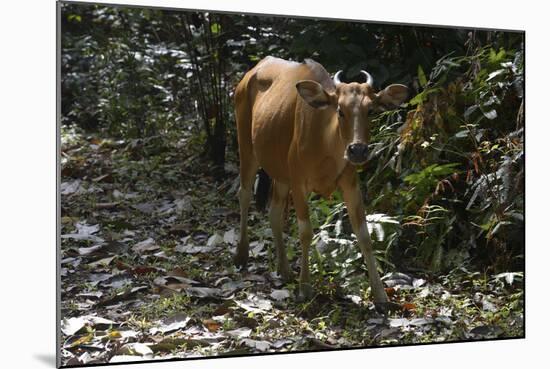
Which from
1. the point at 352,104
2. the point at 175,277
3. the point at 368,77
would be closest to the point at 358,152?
the point at 352,104

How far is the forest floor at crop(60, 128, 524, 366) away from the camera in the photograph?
484 centimetres

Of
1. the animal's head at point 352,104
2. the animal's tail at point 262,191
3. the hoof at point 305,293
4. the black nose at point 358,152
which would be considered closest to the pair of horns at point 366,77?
the animal's head at point 352,104

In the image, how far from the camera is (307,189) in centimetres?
532

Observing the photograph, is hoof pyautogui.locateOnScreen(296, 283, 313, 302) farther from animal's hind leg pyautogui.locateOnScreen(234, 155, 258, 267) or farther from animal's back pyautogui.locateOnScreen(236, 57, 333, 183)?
animal's back pyautogui.locateOnScreen(236, 57, 333, 183)

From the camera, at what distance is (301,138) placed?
208 inches

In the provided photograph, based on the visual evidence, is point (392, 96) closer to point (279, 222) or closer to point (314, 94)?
point (314, 94)

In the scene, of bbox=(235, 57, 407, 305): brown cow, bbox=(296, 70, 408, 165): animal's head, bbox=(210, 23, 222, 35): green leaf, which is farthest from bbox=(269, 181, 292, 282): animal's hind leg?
bbox=(210, 23, 222, 35): green leaf

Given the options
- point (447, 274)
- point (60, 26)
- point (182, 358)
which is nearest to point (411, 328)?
point (447, 274)

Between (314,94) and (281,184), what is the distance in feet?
1.78

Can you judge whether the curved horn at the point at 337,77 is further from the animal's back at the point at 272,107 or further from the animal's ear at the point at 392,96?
the animal's ear at the point at 392,96

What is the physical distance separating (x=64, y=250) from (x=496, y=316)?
2.60 m

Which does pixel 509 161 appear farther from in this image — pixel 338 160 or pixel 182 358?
pixel 182 358

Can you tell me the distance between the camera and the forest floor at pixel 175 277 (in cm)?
484

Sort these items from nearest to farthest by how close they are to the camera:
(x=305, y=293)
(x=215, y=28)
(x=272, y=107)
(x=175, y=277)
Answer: (x=175, y=277) → (x=215, y=28) → (x=305, y=293) → (x=272, y=107)
